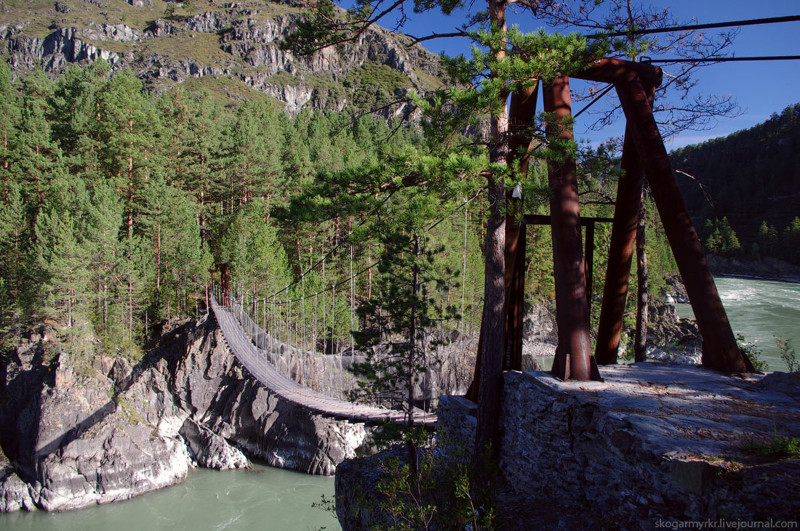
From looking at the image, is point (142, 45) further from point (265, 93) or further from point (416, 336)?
point (416, 336)

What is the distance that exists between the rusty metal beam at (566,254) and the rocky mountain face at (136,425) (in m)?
9.82

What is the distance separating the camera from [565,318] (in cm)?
304

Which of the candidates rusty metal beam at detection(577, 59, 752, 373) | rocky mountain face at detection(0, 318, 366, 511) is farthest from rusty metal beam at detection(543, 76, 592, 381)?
rocky mountain face at detection(0, 318, 366, 511)

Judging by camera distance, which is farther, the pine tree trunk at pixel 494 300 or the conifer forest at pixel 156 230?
the conifer forest at pixel 156 230

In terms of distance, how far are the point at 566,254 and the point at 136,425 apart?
40.8 ft

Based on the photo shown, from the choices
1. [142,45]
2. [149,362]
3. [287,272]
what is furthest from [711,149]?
[142,45]

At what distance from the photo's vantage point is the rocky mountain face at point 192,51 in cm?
6506


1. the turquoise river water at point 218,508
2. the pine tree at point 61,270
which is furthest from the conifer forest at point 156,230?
the turquoise river water at point 218,508

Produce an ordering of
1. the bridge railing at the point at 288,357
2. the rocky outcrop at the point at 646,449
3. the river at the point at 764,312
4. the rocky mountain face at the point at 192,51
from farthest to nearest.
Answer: the rocky mountain face at the point at 192,51 → the river at the point at 764,312 → the bridge railing at the point at 288,357 → the rocky outcrop at the point at 646,449

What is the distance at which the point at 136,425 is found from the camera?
38.7ft

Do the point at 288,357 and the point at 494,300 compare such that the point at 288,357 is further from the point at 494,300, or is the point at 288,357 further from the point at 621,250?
the point at 621,250

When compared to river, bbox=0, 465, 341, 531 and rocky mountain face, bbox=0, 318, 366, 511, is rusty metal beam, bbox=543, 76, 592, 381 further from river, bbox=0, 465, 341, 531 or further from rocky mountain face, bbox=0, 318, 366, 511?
rocky mountain face, bbox=0, 318, 366, 511

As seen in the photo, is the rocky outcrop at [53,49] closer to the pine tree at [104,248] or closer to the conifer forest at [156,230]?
the conifer forest at [156,230]

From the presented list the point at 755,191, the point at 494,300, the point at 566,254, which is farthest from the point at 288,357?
the point at 755,191
